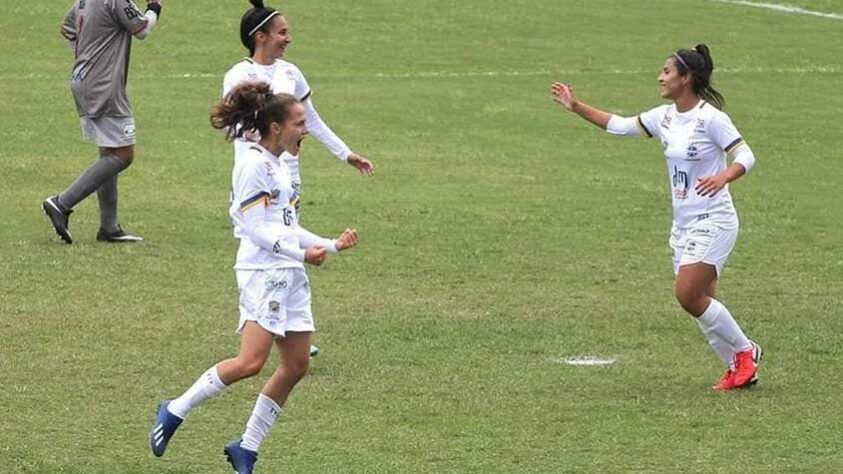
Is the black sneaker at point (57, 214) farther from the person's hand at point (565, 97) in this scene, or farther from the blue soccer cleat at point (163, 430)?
the blue soccer cleat at point (163, 430)

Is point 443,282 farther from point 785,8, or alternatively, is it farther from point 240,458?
point 785,8

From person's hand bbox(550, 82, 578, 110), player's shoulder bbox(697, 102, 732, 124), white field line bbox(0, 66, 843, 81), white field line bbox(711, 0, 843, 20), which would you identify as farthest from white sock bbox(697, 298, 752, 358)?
white field line bbox(711, 0, 843, 20)

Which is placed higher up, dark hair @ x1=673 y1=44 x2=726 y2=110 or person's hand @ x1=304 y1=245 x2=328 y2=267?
dark hair @ x1=673 y1=44 x2=726 y2=110

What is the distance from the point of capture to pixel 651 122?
1083 centimetres

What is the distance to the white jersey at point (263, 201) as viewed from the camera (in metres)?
8.55

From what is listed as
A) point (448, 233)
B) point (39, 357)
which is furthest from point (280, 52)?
point (448, 233)

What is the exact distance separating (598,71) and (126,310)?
52.5ft

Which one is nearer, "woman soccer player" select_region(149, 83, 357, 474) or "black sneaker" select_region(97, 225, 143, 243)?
"woman soccer player" select_region(149, 83, 357, 474)

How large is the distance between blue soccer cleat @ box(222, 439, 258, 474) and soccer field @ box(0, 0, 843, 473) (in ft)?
0.97

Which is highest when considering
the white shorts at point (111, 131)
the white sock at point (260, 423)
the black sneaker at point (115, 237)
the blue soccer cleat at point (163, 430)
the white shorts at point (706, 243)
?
the white shorts at point (706, 243)

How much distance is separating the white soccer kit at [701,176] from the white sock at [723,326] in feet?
0.80

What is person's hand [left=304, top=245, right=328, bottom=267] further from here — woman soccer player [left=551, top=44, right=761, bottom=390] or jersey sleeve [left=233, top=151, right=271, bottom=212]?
woman soccer player [left=551, top=44, right=761, bottom=390]

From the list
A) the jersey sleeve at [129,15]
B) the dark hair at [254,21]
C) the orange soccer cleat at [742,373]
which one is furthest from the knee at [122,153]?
the orange soccer cleat at [742,373]

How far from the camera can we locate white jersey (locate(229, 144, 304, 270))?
8555 millimetres
